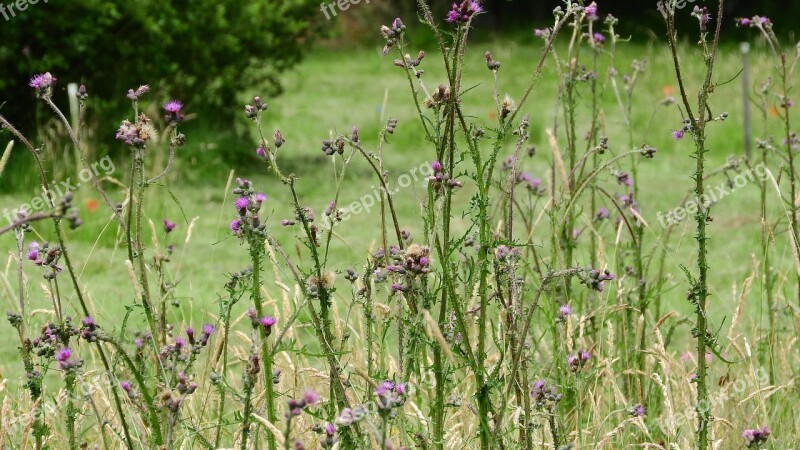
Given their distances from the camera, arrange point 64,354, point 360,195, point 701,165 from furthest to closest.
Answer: point 360,195
point 701,165
point 64,354

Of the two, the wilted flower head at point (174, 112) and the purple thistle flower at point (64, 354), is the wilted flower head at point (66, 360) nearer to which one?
the purple thistle flower at point (64, 354)

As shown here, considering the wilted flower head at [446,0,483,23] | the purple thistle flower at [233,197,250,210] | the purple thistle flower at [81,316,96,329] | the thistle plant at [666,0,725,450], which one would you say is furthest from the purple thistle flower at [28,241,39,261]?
the thistle plant at [666,0,725,450]

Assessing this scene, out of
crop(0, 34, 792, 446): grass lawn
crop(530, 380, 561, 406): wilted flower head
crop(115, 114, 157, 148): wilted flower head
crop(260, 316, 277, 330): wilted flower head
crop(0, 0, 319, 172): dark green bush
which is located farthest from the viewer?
crop(0, 0, 319, 172): dark green bush

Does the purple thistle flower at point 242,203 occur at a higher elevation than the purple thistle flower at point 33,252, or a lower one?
higher

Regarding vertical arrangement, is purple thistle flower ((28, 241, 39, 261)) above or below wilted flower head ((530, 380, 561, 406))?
above

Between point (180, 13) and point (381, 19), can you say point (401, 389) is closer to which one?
point (180, 13)

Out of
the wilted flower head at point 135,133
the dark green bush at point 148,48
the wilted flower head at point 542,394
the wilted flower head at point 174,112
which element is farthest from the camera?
the dark green bush at point 148,48

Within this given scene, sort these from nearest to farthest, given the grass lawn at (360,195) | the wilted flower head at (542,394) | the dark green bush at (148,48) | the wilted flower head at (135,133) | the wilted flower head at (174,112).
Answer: the wilted flower head at (135,133), the wilted flower head at (174,112), the wilted flower head at (542,394), the grass lawn at (360,195), the dark green bush at (148,48)

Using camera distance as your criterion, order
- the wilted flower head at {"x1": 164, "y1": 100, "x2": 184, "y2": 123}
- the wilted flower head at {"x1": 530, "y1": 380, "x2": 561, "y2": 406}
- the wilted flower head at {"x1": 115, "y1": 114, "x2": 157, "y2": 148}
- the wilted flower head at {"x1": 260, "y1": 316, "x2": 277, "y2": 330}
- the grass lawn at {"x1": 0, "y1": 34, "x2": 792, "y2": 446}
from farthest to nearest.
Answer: the grass lawn at {"x1": 0, "y1": 34, "x2": 792, "y2": 446}, the wilted flower head at {"x1": 530, "y1": 380, "x2": 561, "y2": 406}, the wilted flower head at {"x1": 164, "y1": 100, "x2": 184, "y2": 123}, the wilted flower head at {"x1": 115, "y1": 114, "x2": 157, "y2": 148}, the wilted flower head at {"x1": 260, "y1": 316, "x2": 277, "y2": 330}

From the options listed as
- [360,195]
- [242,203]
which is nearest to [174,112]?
[242,203]

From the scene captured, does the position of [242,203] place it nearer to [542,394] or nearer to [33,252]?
[33,252]

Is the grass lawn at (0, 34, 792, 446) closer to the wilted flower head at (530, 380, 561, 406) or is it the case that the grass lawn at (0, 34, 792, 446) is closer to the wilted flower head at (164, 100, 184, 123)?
the wilted flower head at (530, 380, 561, 406)

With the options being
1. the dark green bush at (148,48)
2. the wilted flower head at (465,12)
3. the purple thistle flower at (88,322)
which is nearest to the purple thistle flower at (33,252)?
the purple thistle flower at (88,322)

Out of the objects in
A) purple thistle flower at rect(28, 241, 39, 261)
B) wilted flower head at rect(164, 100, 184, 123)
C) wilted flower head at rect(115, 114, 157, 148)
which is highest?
wilted flower head at rect(164, 100, 184, 123)
